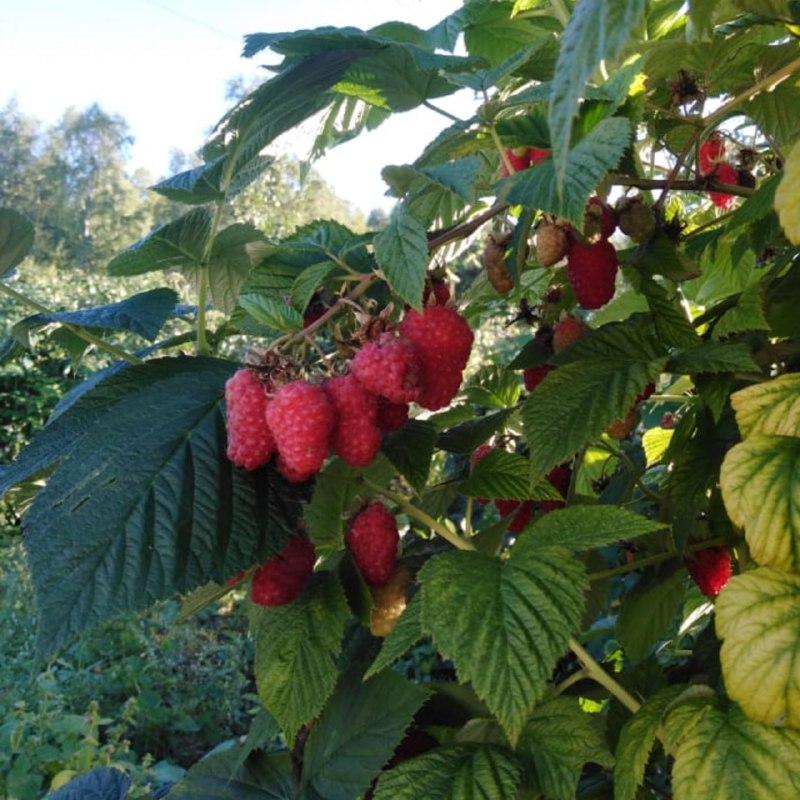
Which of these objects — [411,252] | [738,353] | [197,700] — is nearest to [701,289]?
[738,353]

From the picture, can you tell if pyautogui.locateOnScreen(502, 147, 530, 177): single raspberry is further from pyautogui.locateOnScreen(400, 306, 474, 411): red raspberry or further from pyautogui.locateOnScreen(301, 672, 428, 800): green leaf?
pyautogui.locateOnScreen(301, 672, 428, 800): green leaf

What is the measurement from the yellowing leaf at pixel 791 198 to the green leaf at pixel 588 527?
16cm

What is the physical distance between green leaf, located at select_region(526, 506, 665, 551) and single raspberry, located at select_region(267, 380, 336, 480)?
0.44 ft

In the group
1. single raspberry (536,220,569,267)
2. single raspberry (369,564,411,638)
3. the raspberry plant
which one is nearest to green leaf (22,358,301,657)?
the raspberry plant

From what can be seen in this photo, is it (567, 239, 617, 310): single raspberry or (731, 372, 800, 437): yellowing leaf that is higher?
(567, 239, 617, 310): single raspberry

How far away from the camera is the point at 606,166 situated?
0.45 metres

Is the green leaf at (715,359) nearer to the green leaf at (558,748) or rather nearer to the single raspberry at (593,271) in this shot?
the single raspberry at (593,271)

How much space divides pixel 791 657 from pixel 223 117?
50cm

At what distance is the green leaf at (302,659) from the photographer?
0.53 m

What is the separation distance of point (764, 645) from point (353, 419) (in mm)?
232

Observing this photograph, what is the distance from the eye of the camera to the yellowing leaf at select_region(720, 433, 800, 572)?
1.33 feet

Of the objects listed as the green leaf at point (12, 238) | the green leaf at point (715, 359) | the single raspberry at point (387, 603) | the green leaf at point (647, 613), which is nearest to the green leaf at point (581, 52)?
the green leaf at point (715, 359)

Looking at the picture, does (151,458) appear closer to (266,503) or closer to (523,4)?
(266,503)

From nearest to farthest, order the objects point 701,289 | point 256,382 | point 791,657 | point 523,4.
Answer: point 791,657 < point 256,382 < point 523,4 < point 701,289
